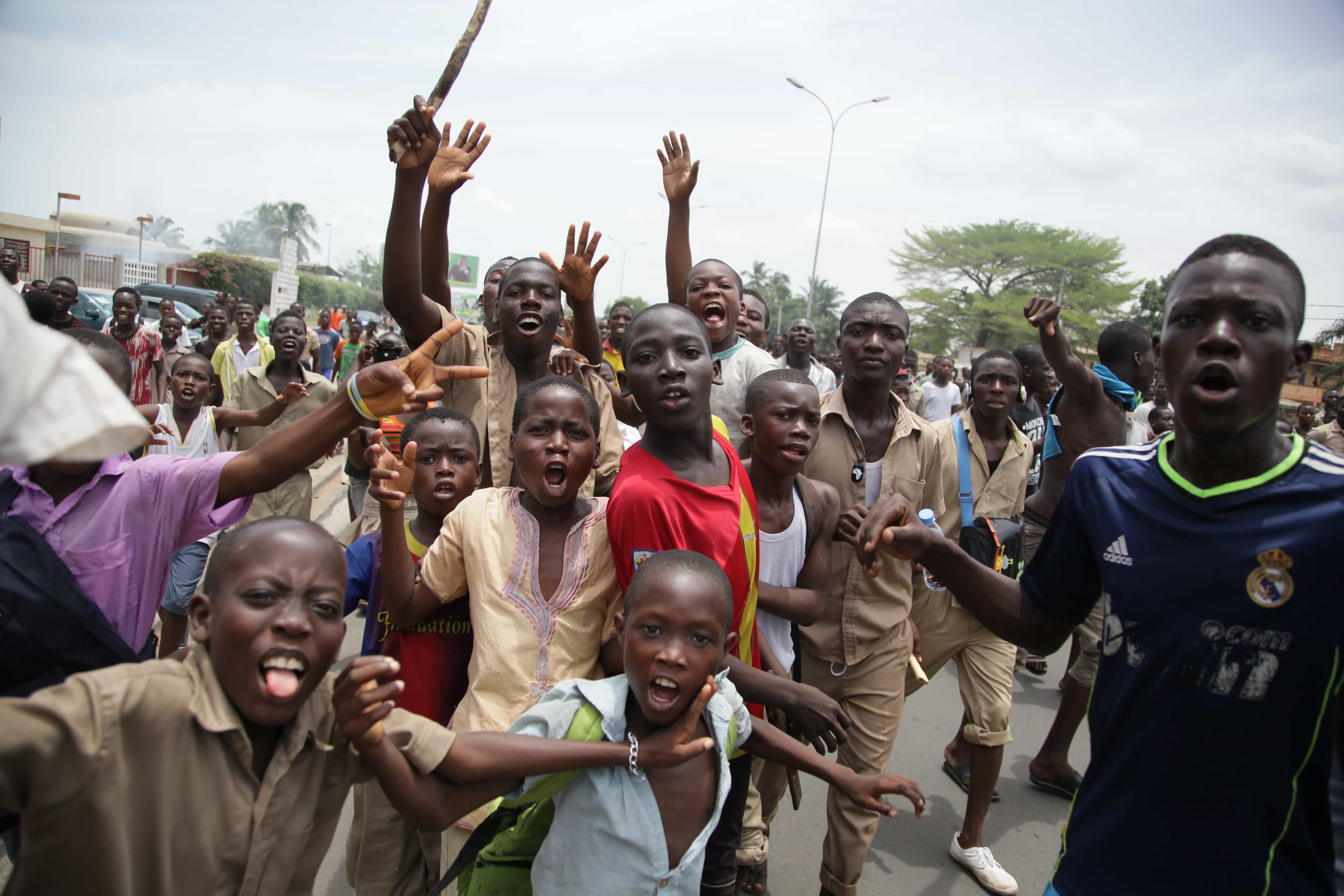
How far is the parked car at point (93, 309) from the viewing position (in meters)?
14.4

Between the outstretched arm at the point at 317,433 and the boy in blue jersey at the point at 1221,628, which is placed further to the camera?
the outstretched arm at the point at 317,433

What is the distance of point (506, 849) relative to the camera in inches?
84.1

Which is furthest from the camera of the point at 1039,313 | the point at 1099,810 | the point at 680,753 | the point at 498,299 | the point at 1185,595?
the point at 1039,313

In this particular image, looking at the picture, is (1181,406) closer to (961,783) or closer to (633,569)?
(633,569)

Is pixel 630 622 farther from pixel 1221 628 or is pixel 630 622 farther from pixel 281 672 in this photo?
pixel 1221 628

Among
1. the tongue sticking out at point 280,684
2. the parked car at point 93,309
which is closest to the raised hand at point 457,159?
the tongue sticking out at point 280,684

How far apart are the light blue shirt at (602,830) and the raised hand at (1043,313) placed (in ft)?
9.89

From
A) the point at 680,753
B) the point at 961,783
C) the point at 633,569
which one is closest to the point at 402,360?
the point at 633,569

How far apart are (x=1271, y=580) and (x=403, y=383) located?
1.92 meters

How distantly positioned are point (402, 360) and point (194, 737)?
1.03 meters

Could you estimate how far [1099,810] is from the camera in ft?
5.74

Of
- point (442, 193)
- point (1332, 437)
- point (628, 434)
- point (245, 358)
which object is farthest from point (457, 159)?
point (1332, 437)

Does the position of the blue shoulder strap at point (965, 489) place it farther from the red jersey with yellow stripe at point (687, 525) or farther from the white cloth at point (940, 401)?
the white cloth at point (940, 401)

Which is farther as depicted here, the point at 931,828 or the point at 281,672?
the point at 931,828
